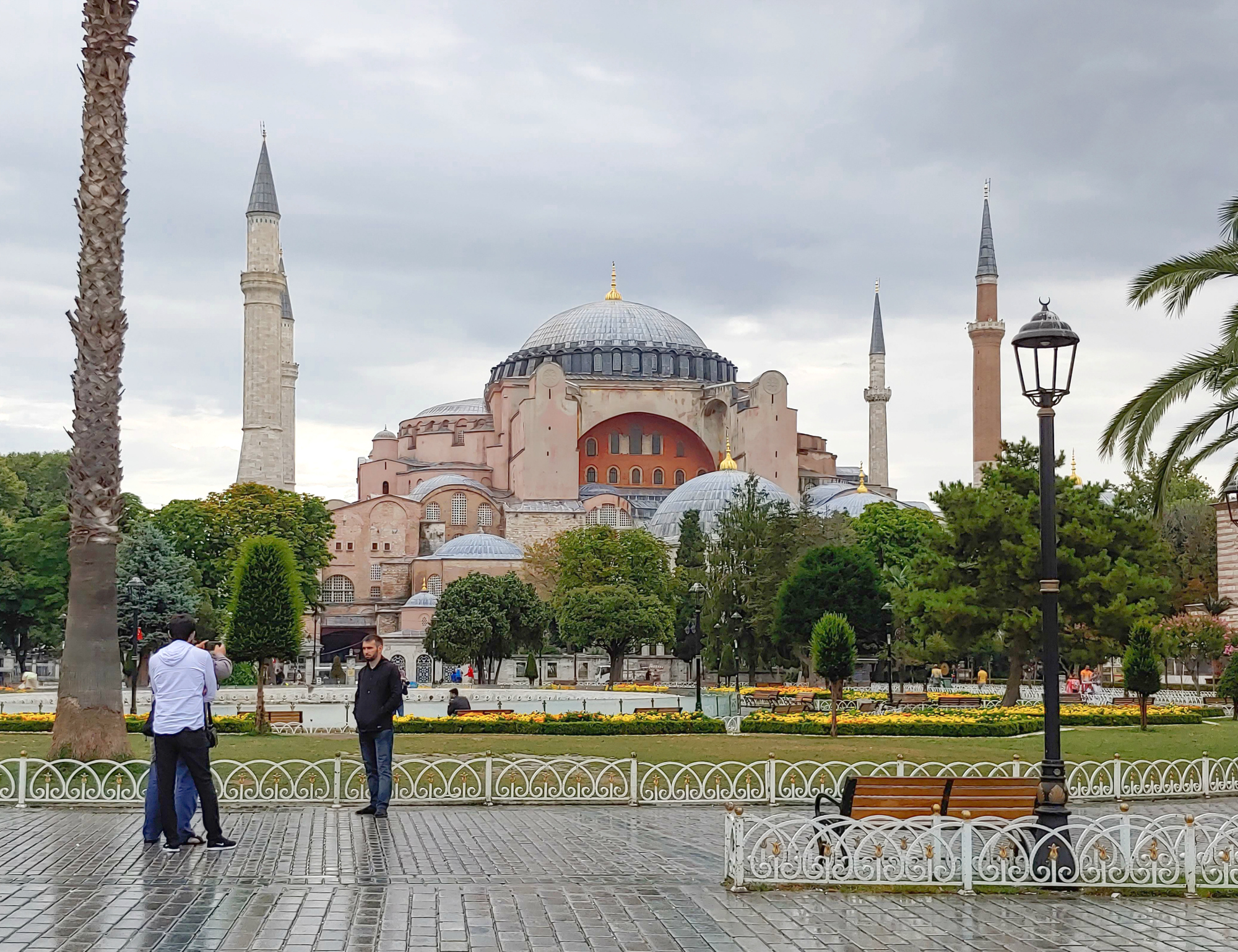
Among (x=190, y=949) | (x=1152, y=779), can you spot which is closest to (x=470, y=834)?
(x=190, y=949)

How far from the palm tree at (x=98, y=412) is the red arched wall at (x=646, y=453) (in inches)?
2071

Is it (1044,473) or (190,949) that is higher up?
(1044,473)

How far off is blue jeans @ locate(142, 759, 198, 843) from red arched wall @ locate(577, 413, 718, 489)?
57266 mm

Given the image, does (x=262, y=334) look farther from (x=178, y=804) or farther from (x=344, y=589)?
(x=178, y=804)

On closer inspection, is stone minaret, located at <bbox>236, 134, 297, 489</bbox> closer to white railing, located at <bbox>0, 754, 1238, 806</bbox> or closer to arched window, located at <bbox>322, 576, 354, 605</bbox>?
arched window, located at <bbox>322, 576, 354, 605</bbox>

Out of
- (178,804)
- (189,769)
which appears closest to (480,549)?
(178,804)

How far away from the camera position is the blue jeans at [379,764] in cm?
952

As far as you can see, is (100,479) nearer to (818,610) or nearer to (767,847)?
(767,847)

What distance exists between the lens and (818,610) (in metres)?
33.4

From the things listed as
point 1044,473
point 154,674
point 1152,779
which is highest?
point 1044,473

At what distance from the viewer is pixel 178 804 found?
8.15 meters

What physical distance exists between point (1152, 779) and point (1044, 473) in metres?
5.68

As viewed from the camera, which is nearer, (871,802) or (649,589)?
(871,802)

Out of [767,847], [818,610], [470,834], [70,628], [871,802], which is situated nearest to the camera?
[767,847]
